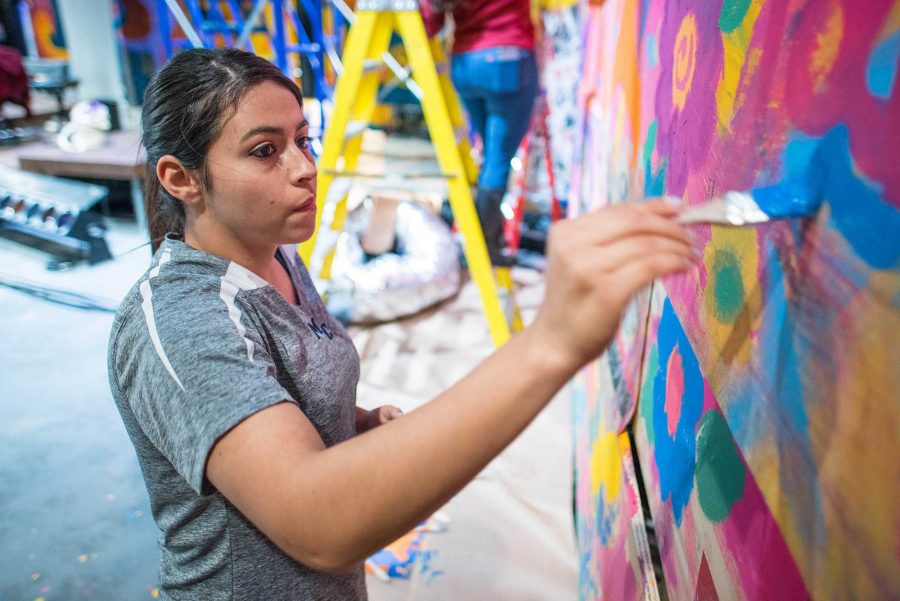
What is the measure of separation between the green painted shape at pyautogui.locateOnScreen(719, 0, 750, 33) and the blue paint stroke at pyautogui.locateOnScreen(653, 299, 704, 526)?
1.15 feet

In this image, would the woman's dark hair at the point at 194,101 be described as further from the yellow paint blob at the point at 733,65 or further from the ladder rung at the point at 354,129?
the ladder rung at the point at 354,129

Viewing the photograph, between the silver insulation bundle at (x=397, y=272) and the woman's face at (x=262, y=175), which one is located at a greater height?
the woman's face at (x=262, y=175)

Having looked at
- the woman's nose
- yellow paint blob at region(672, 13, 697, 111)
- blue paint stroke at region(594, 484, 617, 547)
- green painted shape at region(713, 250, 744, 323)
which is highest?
yellow paint blob at region(672, 13, 697, 111)

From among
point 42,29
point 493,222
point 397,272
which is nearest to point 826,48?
point 493,222

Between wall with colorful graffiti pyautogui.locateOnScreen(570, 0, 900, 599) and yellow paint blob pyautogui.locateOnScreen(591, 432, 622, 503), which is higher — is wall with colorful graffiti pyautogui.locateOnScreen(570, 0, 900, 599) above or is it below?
above

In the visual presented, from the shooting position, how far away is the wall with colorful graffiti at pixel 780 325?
344 mm

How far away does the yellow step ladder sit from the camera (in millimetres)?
1901

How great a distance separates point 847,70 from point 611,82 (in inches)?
60.8

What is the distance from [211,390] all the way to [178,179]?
39 cm

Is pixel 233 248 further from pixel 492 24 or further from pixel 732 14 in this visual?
pixel 492 24

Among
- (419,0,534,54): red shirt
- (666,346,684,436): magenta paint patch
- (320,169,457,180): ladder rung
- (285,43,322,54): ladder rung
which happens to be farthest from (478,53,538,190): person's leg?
(285,43,322,54): ladder rung

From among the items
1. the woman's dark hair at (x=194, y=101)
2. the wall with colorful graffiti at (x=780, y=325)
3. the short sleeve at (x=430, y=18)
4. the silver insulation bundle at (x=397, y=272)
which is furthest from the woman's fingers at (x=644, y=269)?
the silver insulation bundle at (x=397, y=272)

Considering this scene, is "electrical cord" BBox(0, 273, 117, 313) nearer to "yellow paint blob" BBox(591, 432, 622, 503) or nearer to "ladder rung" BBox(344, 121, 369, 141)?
A: "ladder rung" BBox(344, 121, 369, 141)

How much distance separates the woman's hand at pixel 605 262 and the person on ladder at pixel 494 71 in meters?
1.93
